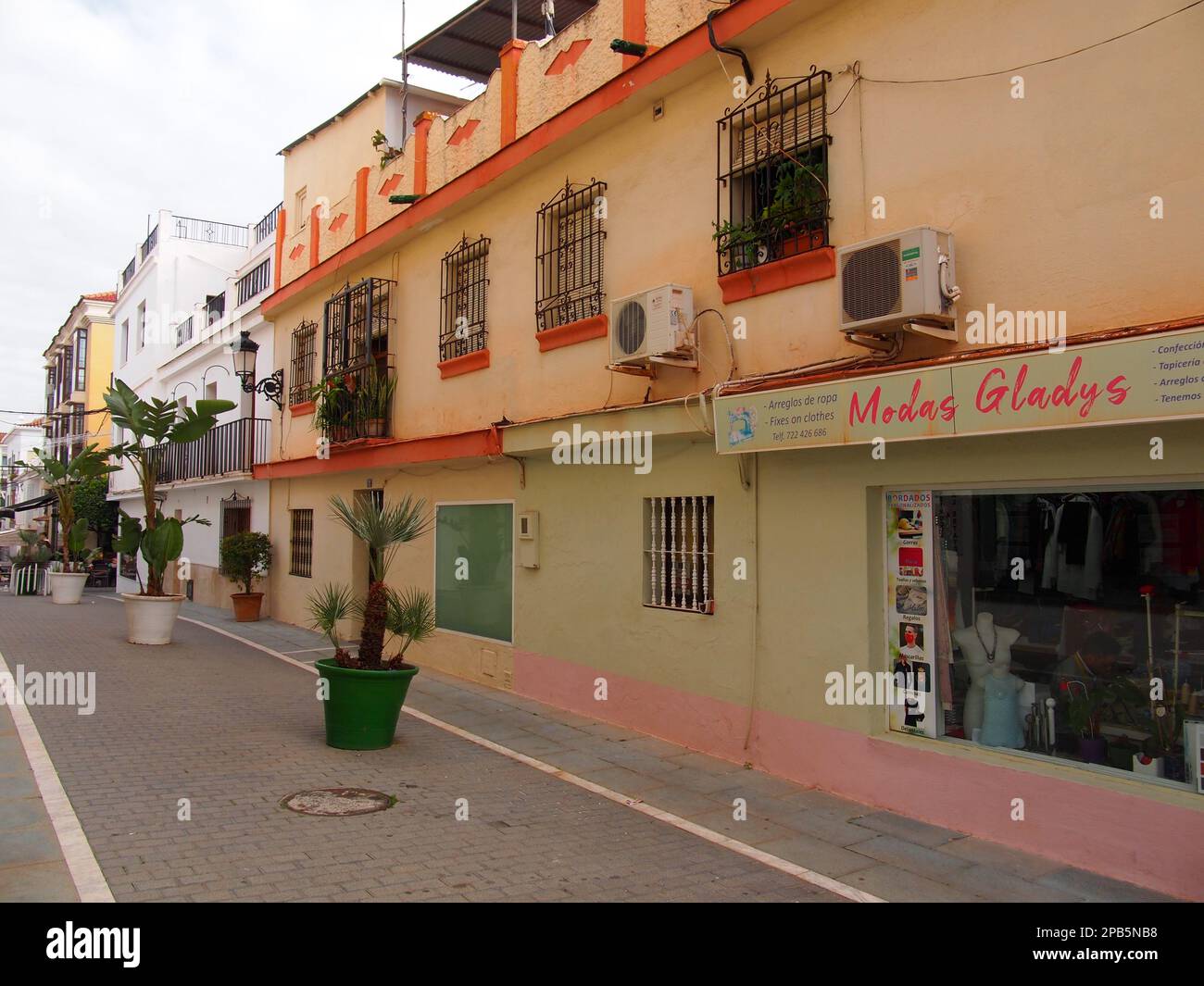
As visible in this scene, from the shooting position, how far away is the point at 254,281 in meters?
20.4

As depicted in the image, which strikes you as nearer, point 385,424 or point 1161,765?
point 1161,765

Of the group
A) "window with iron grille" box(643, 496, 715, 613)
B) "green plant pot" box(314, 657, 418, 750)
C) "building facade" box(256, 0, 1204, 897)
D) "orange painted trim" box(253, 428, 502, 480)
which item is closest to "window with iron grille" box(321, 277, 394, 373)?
Answer: "orange painted trim" box(253, 428, 502, 480)

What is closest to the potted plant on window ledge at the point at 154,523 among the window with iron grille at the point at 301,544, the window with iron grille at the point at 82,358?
the window with iron grille at the point at 301,544

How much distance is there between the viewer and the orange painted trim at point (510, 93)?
1099cm

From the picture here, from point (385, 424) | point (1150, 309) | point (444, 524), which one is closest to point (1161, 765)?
point (1150, 309)

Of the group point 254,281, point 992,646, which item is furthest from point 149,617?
point 992,646

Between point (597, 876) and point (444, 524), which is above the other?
point (444, 524)

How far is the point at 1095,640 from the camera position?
19.0ft

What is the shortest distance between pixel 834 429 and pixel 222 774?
5.12m

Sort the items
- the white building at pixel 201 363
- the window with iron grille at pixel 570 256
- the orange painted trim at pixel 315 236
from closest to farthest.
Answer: the window with iron grille at pixel 570 256 → the orange painted trim at pixel 315 236 → the white building at pixel 201 363

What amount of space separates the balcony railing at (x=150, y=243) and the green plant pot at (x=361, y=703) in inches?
974

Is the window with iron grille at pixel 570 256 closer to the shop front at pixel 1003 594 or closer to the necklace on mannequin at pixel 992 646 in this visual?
the shop front at pixel 1003 594

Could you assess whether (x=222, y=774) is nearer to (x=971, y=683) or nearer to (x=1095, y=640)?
(x=971, y=683)

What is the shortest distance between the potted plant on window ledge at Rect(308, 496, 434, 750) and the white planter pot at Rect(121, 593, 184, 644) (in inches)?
242
